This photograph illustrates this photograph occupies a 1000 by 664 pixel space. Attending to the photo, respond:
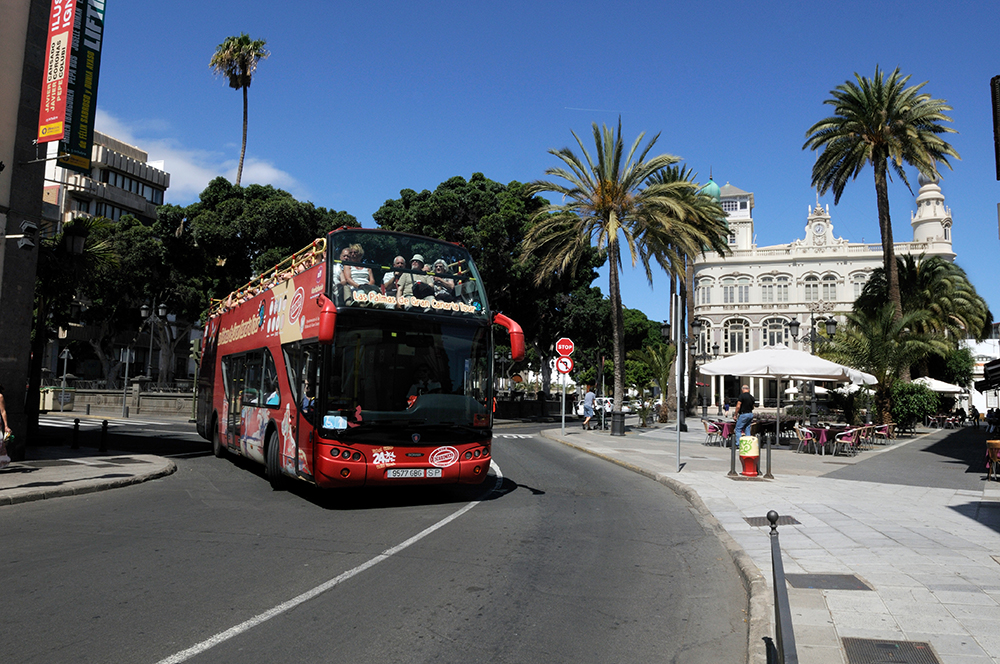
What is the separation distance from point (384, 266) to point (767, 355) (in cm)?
1579

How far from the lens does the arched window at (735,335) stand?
7612 centimetres

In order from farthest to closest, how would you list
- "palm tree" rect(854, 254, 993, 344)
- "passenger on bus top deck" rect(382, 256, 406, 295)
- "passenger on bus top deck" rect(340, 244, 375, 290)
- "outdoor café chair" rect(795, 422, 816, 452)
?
"palm tree" rect(854, 254, 993, 344) → "outdoor café chair" rect(795, 422, 816, 452) → "passenger on bus top deck" rect(382, 256, 406, 295) → "passenger on bus top deck" rect(340, 244, 375, 290)

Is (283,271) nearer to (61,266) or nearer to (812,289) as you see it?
(61,266)

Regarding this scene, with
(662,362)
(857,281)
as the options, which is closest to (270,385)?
(662,362)

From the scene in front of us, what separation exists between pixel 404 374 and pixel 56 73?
9.78 metres

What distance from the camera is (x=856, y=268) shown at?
238ft

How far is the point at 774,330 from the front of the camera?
246 ft

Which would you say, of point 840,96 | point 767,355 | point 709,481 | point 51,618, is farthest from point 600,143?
point 51,618

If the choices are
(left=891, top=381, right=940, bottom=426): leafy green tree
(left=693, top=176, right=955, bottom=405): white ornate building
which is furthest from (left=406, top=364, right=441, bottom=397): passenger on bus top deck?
(left=693, top=176, right=955, bottom=405): white ornate building


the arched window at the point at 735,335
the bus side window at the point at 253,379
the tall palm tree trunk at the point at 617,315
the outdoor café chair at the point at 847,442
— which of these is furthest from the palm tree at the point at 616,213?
the arched window at the point at 735,335

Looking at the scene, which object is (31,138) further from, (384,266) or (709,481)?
(709,481)

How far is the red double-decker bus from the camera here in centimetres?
964

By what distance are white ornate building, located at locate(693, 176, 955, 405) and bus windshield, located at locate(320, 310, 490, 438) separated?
66.5 meters

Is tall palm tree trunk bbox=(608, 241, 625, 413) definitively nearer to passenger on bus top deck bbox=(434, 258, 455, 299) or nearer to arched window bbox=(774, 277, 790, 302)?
passenger on bus top deck bbox=(434, 258, 455, 299)
